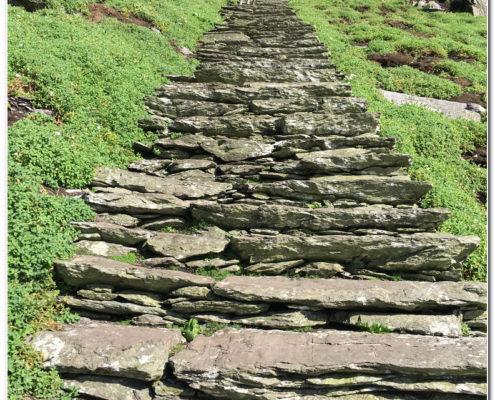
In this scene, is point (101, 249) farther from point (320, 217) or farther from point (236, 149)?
point (320, 217)

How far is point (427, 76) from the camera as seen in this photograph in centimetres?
2088

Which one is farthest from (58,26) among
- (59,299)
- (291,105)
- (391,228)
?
(391,228)

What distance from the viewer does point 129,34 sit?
19266mm

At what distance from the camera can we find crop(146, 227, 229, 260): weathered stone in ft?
29.2

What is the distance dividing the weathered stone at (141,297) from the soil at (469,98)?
63.6 feet

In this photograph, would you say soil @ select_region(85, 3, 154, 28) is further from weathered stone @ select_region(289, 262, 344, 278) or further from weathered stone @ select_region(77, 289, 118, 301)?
weathered stone @ select_region(289, 262, 344, 278)

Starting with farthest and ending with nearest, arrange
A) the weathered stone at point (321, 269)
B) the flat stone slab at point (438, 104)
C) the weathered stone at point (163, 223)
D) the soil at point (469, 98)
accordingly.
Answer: the soil at point (469, 98), the flat stone slab at point (438, 104), the weathered stone at point (163, 223), the weathered stone at point (321, 269)

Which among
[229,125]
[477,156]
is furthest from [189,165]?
[477,156]

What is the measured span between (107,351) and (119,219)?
12.7 ft

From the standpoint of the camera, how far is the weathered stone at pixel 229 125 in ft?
42.9

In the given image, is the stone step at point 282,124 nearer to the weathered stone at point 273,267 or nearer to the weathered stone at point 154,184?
the weathered stone at point 154,184

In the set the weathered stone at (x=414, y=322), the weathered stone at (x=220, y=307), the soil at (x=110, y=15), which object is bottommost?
the weathered stone at (x=220, y=307)

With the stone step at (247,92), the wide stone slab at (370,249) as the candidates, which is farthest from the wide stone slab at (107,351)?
the stone step at (247,92)

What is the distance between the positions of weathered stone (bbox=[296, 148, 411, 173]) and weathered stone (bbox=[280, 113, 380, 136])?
1710 millimetres
